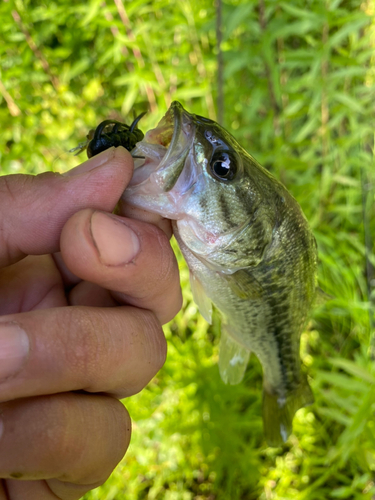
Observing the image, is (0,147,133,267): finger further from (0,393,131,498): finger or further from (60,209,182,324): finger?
(0,393,131,498): finger

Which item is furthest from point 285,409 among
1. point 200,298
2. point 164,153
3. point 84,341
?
point 164,153

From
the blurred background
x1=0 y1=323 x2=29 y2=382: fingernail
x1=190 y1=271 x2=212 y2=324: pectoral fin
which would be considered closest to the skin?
x1=0 y1=323 x2=29 y2=382: fingernail

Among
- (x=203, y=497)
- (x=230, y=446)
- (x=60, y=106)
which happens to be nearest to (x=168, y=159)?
(x=60, y=106)

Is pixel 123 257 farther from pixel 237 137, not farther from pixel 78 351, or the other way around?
pixel 237 137

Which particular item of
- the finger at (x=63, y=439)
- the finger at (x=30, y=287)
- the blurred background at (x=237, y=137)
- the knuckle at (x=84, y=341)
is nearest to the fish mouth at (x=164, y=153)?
the knuckle at (x=84, y=341)

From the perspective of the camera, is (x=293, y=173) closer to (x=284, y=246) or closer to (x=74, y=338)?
(x=284, y=246)

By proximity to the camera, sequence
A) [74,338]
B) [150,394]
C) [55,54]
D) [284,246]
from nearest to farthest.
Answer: [74,338] → [284,246] → [55,54] → [150,394]
